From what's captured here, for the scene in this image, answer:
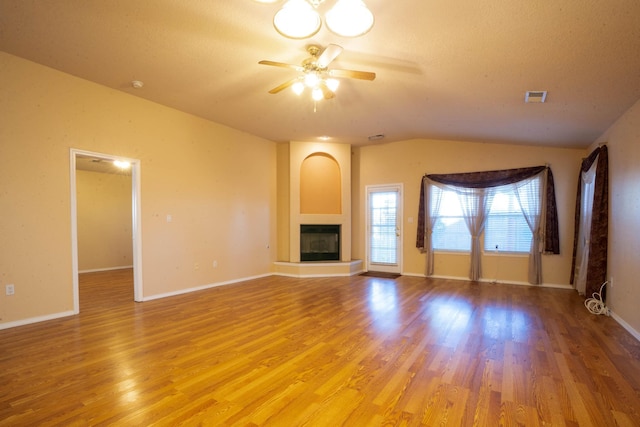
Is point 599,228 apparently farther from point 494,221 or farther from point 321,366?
point 321,366

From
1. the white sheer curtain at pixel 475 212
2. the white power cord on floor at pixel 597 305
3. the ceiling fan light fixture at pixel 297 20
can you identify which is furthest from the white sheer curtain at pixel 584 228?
the ceiling fan light fixture at pixel 297 20

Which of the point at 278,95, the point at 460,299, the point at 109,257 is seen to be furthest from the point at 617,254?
the point at 109,257

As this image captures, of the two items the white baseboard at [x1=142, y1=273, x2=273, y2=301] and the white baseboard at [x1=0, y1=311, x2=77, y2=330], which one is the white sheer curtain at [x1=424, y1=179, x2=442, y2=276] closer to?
the white baseboard at [x1=142, y1=273, x2=273, y2=301]

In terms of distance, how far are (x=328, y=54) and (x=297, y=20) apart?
2.12 feet

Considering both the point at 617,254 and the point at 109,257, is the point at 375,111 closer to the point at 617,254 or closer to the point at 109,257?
the point at 617,254

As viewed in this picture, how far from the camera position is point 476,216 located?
613 centimetres

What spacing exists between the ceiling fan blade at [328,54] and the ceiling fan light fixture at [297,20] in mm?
480

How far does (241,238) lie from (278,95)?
10.0ft

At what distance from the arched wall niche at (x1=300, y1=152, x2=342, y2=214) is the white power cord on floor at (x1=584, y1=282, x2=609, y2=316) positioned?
4.55 meters

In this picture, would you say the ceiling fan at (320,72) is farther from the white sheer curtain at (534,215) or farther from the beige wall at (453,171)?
the white sheer curtain at (534,215)

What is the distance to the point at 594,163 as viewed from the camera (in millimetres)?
4578

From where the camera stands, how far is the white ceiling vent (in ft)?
10.9

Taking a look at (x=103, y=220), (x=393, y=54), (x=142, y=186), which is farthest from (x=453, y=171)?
(x=103, y=220)

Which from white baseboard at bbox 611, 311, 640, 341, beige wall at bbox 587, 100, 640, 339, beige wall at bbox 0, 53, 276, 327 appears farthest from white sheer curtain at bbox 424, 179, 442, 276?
beige wall at bbox 0, 53, 276, 327
